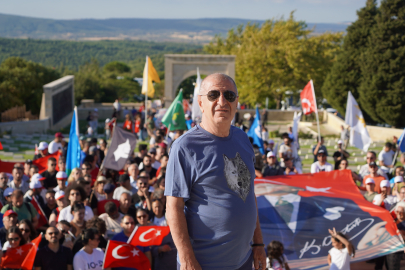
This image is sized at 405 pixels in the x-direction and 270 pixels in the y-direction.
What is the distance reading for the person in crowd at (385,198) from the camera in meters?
7.63

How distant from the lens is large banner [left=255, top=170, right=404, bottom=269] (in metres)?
6.38

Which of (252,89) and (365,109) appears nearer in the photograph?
(365,109)

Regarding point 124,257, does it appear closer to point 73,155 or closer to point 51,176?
point 51,176

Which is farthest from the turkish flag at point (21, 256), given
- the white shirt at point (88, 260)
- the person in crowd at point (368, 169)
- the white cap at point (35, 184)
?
the person in crowd at point (368, 169)

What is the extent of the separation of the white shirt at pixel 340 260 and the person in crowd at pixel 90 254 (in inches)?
112

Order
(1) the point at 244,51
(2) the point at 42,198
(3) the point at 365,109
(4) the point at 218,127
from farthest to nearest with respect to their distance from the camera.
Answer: (1) the point at 244,51 → (3) the point at 365,109 → (2) the point at 42,198 → (4) the point at 218,127

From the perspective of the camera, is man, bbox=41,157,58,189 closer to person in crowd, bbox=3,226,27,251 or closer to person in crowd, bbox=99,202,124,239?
person in crowd, bbox=99,202,124,239

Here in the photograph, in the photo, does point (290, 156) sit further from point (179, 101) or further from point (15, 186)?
point (15, 186)

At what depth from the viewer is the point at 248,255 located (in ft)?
9.96

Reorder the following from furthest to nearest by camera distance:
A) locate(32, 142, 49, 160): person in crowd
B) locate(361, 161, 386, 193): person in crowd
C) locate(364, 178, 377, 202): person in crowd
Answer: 1. locate(32, 142, 49, 160): person in crowd
2. locate(361, 161, 386, 193): person in crowd
3. locate(364, 178, 377, 202): person in crowd

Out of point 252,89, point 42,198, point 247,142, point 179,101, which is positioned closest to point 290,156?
point 179,101

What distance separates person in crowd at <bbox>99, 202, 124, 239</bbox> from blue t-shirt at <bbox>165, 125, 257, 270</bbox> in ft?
12.1

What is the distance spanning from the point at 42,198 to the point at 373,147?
49.0 feet

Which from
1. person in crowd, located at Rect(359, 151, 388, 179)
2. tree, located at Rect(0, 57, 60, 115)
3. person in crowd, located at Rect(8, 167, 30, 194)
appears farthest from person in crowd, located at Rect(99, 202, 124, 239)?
tree, located at Rect(0, 57, 60, 115)
